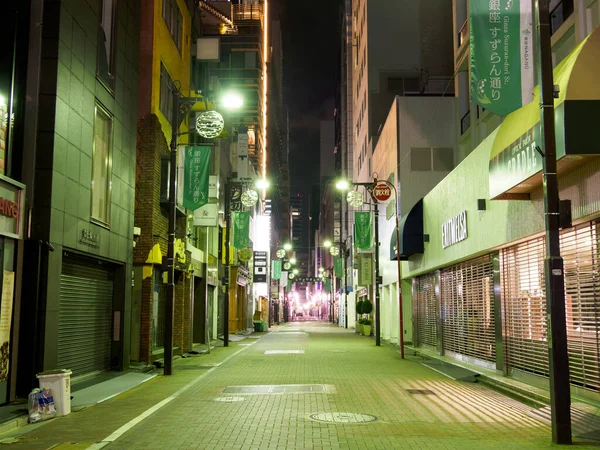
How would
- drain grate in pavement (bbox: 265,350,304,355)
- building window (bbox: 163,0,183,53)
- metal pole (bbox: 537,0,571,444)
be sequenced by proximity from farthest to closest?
drain grate in pavement (bbox: 265,350,304,355) → building window (bbox: 163,0,183,53) → metal pole (bbox: 537,0,571,444)

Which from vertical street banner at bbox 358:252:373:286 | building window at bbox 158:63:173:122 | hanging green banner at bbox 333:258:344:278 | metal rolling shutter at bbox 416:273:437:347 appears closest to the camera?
building window at bbox 158:63:173:122

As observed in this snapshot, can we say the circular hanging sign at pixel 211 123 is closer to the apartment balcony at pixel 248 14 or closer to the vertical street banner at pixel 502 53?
the vertical street banner at pixel 502 53

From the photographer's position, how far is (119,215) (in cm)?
1861

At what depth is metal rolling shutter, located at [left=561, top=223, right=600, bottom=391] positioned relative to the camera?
1213 cm

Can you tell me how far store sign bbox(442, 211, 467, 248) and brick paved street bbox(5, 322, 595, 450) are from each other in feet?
15.2

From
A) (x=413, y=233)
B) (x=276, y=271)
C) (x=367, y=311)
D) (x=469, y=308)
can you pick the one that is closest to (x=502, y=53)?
(x=469, y=308)

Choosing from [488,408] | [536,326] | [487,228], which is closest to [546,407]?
[488,408]

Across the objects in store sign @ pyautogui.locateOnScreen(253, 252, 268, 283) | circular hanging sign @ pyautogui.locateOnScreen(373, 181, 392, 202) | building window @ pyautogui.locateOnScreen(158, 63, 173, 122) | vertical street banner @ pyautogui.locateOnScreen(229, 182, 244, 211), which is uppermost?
building window @ pyautogui.locateOnScreen(158, 63, 173, 122)

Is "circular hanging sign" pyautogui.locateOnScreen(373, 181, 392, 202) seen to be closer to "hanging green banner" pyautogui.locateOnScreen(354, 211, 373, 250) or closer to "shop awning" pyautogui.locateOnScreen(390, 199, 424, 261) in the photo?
"shop awning" pyautogui.locateOnScreen(390, 199, 424, 261)

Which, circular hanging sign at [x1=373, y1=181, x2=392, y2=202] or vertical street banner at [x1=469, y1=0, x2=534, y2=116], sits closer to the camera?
vertical street banner at [x1=469, y1=0, x2=534, y2=116]

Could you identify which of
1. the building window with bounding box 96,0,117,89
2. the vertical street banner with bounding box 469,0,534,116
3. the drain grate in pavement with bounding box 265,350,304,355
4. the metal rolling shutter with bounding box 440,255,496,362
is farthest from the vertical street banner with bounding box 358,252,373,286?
the vertical street banner with bounding box 469,0,534,116

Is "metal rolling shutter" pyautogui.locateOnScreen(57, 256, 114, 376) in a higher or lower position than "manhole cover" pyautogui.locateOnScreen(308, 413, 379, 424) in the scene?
higher

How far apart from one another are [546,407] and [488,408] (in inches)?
41.0

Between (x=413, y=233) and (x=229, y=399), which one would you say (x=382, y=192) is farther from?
(x=229, y=399)
